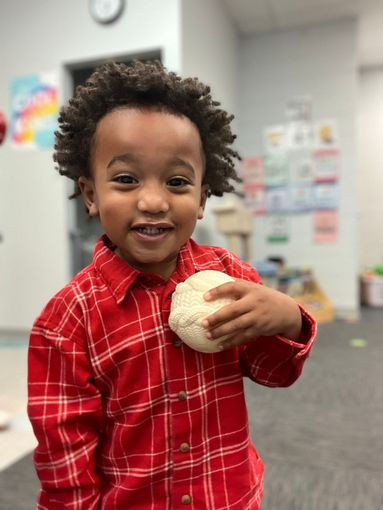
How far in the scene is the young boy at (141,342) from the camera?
0.55 m

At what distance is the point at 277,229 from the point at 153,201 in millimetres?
3308

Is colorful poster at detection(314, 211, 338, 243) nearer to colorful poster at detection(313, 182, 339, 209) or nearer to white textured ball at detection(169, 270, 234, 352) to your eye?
colorful poster at detection(313, 182, 339, 209)

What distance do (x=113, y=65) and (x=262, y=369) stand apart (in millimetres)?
463

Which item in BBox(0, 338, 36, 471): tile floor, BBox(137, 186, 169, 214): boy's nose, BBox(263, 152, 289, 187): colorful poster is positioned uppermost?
BBox(263, 152, 289, 187): colorful poster

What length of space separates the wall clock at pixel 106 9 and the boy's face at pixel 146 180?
2.28m

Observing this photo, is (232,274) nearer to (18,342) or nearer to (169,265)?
(169,265)

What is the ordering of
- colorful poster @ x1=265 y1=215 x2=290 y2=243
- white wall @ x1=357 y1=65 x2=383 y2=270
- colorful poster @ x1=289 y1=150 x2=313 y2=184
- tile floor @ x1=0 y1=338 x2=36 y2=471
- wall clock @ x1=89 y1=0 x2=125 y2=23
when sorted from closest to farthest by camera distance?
tile floor @ x1=0 y1=338 x2=36 y2=471 → wall clock @ x1=89 y1=0 x2=125 y2=23 → colorful poster @ x1=289 y1=150 x2=313 y2=184 → colorful poster @ x1=265 y1=215 x2=290 y2=243 → white wall @ x1=357 y1=65 x2=383 y2=270

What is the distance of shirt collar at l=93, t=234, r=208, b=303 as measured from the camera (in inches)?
23.1

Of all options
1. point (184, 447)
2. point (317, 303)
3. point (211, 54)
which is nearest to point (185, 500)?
point (184, 447)

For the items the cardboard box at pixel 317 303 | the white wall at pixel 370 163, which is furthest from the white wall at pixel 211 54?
the white wall at pixel 370 163

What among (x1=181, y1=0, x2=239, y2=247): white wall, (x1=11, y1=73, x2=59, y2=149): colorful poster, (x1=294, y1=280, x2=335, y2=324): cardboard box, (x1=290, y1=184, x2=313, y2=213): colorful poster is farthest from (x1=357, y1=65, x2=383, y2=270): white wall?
(x1=11, y1=73, x2=59, y2=149): colorful poster

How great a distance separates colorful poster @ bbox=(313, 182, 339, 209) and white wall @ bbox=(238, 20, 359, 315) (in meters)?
0.05

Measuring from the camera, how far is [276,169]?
3.72 metres

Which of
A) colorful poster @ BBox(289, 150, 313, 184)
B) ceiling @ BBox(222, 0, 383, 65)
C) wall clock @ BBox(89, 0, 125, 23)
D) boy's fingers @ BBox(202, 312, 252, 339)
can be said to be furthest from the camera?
colorful poster @ BBox(289, 150, 313, 184)
